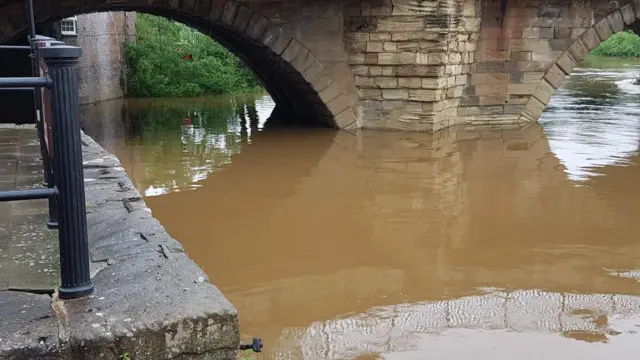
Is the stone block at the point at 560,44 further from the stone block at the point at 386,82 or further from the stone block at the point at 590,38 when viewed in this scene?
the stone block at the point at 386,82

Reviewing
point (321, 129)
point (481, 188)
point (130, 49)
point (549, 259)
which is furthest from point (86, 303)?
point (130, 49)

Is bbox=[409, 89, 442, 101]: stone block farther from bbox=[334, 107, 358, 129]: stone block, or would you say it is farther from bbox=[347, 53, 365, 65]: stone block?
bbox=[334, 107, 358, 129]: stone block

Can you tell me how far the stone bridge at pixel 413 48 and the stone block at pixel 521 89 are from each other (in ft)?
0.06

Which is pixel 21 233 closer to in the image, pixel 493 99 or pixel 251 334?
pixel 251 334

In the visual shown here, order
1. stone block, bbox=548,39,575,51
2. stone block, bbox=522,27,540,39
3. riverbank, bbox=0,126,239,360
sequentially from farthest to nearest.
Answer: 1. stone block, bbox=548,39,575,51
2. stone block, bbox=522,27,540,39
3. riverbank, bbox=0,126,239,360

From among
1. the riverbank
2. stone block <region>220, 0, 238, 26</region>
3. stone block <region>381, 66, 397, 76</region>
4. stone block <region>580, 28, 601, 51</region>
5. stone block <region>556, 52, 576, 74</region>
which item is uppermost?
stone block <region>220, 0, 238, 26</region>

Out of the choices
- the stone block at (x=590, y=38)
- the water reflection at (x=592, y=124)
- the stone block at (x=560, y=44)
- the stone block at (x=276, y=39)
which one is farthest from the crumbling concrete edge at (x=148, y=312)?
the stone block at (x=590, y=38)

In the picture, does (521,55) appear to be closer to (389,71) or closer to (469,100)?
(469,100)

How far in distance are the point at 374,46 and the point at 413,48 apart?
2.30 feet

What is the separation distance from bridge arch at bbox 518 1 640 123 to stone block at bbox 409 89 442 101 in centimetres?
229

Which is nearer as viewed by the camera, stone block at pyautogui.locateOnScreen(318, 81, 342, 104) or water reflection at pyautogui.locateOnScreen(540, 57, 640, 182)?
water reflection at pyautogui.locateOnScreen(540, 57, 640, 182)

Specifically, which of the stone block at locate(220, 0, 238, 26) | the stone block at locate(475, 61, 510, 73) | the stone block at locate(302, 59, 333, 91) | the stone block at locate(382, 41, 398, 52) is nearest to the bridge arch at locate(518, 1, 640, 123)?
the stone block at locate(475, 61, 510, 73)

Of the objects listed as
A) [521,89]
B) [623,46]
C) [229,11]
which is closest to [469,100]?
[521,89]

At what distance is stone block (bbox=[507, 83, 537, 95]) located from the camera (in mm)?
12828
